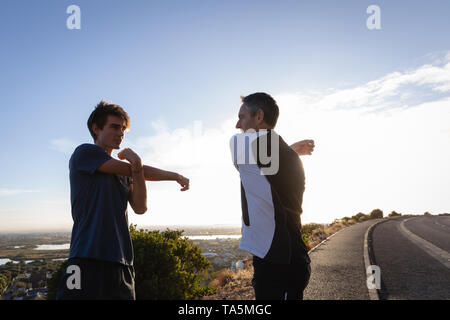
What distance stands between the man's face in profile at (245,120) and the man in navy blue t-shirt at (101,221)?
77 cm

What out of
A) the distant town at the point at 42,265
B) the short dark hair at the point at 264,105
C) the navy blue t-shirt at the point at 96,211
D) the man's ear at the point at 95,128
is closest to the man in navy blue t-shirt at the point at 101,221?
the navy blue t-shirt at the point at 96,211

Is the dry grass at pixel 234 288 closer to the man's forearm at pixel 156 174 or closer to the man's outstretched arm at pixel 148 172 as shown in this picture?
the man's outstretched arm at pixel 148 172

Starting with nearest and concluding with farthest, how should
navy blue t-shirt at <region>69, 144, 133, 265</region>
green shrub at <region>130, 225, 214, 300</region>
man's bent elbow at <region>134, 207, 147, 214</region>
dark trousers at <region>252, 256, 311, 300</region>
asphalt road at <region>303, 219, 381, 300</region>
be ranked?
dark trousers at <region>252, 256, 311, 300</region>
navy blue t-shirt at <region>69, 144, 133, 265</region>
man's bent elbow at <region>134, 207, 147, 214</region>
green shrub at <region>130, 225, 214, 300</region>
asphalt road at <region>303, 219, 381, 300</region>

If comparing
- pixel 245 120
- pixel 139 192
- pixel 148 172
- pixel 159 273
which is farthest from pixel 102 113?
pixel 159 273

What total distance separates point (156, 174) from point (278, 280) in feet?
Result: 3.89

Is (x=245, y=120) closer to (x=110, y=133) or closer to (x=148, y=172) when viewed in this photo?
(x=148, y=172)

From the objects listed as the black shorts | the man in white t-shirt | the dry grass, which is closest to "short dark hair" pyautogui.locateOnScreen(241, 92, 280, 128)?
the man in white t-shirt

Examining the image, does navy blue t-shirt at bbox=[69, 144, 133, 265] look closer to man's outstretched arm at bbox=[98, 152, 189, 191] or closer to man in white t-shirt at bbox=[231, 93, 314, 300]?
man's outstretched arm at bbox=[98, 152, 189, 191]

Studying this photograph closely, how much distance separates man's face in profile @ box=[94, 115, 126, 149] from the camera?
2301 mm

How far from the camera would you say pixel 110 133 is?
2.31 m

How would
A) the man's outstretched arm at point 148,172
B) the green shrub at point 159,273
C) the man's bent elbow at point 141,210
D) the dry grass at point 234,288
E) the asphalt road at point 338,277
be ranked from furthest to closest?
the dry grass at point 234,288 < the asphalt road at point 338,277 < the green shrub at point 159,273 < the man's bent elbow at point 141,210 < the man's outstretched arm at point 148,172

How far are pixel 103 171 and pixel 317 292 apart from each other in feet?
16.1

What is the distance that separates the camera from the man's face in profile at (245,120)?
2.06 metres
